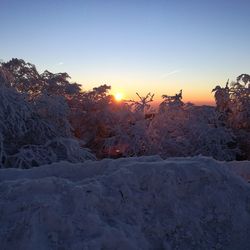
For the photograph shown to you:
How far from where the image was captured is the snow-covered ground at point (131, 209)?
3498 millimetres

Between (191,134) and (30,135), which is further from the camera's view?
(191,134)

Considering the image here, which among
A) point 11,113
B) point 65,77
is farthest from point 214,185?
point 65,77

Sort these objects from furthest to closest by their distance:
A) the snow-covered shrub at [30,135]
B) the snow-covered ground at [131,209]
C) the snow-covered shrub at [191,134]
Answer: the snow-covered shrub at [191,134] → the snow-covered shrub at [30,135] → the snow-covered ground at [131,209]

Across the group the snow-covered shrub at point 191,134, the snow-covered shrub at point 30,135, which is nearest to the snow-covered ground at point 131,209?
the snow-covered shrub at point 30,135

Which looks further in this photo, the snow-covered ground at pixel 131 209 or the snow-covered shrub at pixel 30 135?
the snow-covered shrub at pixel 30 135

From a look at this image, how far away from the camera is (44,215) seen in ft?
11.8

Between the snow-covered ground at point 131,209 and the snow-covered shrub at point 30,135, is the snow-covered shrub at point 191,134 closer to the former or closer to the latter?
the snow-covered shrub at point 30,135

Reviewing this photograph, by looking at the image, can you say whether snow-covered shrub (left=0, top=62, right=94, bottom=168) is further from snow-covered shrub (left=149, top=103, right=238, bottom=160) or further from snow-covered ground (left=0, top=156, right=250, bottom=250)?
snow-covered ground (left=0, top=156, right=250, bottom=250)

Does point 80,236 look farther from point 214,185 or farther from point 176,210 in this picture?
point 214,185

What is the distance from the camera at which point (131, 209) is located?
393 cm

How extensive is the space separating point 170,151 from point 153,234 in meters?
16.0

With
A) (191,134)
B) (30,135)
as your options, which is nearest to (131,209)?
(30,135)

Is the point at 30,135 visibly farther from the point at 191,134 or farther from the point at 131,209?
the point at 131,209

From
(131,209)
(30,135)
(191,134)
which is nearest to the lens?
(131,209)
